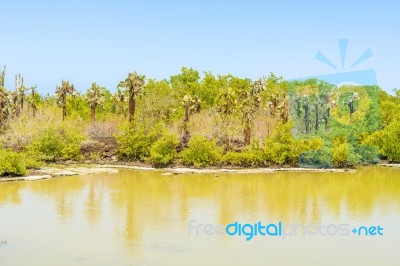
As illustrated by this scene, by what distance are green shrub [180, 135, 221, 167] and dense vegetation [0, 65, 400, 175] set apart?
0.09 meters

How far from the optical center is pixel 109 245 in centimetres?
1983

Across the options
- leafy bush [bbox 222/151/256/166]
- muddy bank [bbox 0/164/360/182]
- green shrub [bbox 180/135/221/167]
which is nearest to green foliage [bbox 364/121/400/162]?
muddy bank [bbox 0/164/360/182]

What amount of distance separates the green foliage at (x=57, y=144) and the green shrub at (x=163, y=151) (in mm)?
7318

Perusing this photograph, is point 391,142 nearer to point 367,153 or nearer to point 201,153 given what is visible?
point 367,153

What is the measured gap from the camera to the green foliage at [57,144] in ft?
162

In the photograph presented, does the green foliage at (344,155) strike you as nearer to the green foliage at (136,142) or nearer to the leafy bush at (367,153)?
the leafy bush at (367,153)

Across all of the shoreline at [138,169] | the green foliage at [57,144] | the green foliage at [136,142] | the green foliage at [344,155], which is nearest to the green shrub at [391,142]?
the green foliage at [344,155]

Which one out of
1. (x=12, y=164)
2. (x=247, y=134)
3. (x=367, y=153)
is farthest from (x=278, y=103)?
(x=12, y=164)

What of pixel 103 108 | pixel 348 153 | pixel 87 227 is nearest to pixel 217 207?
pixel 87 227

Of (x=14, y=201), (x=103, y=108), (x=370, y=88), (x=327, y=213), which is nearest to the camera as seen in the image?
(x=327, y=213)

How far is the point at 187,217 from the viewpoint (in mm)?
24797

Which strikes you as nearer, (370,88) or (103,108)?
(370,88)

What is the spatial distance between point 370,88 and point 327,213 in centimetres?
4453

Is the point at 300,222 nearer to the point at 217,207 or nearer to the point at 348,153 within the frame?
the point at 217,207
